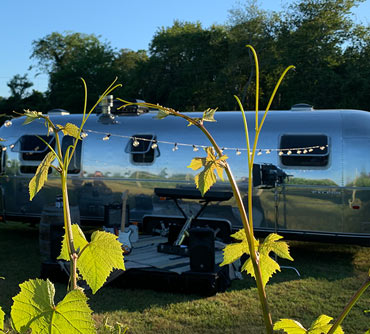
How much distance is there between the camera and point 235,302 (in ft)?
20.1

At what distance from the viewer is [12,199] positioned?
991 cm

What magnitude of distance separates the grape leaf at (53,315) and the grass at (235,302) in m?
4.84

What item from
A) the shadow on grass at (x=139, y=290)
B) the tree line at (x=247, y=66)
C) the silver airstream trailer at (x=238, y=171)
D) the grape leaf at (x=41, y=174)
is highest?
the tree line at (x=247, y=66)

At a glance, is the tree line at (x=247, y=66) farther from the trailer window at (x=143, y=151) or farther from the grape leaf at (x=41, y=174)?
the grape leaf at (x=41, y=174)

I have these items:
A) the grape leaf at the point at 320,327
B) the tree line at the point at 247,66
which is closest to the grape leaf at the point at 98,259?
the grape leaf at the point at 320,327

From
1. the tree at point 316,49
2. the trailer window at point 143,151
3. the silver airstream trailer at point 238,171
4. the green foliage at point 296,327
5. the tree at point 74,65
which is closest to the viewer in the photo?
the green foliage at point 296,327

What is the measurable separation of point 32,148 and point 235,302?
5.96 metres

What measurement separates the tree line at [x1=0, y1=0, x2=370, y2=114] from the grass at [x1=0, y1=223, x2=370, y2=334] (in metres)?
21.1

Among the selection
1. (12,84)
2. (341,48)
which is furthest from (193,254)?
(12,84)

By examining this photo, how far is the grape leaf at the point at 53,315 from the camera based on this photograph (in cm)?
68

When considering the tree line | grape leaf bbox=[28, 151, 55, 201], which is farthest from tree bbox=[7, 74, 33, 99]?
grape leaf bbox=[28, 151, 55, 201]

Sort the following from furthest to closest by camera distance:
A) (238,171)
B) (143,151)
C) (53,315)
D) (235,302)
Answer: (143,151) → (238,171) → (235,302) → (53,315)

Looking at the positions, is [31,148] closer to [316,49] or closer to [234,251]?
[234,251]

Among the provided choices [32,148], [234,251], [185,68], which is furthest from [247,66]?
[234,251]
